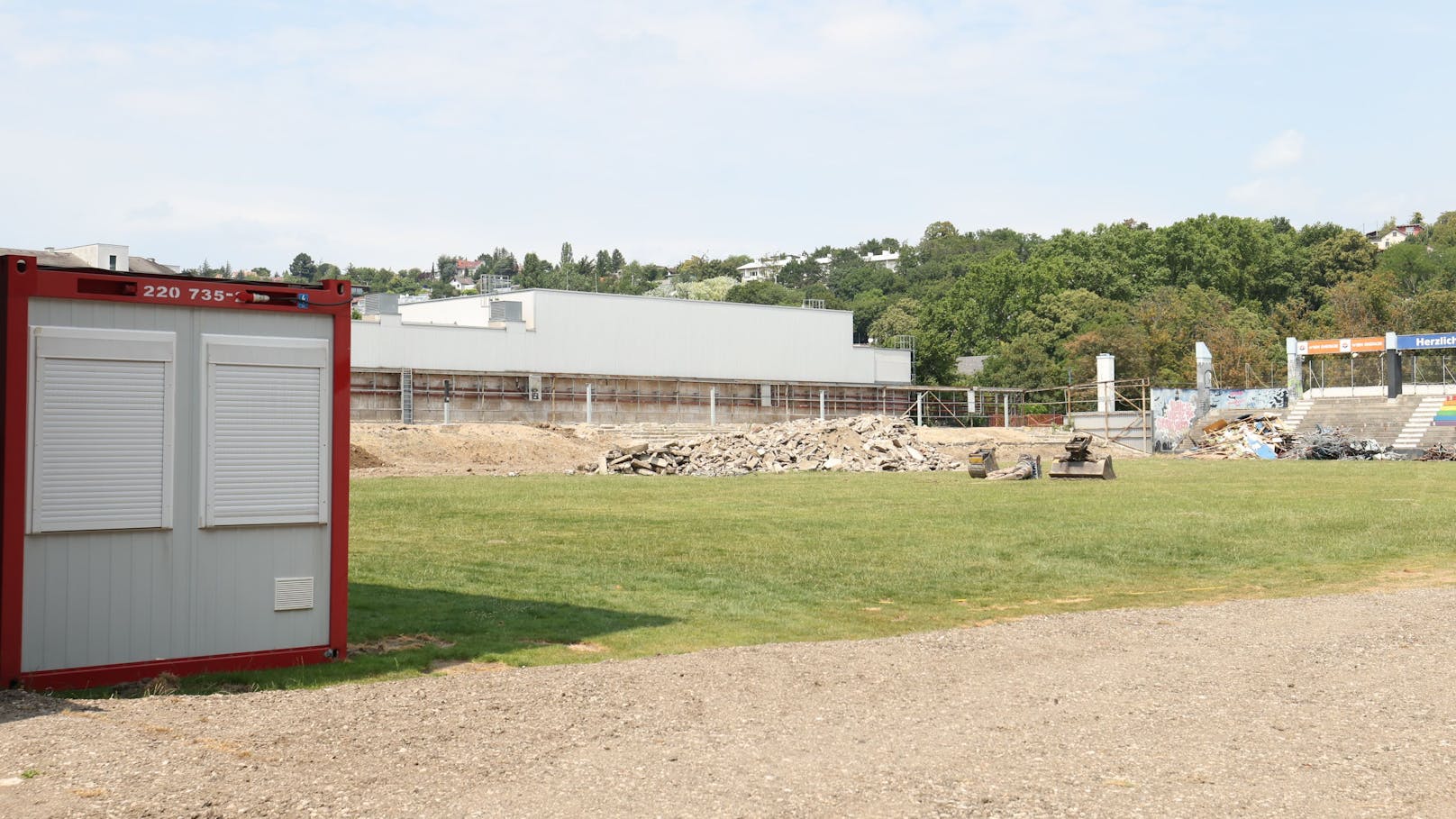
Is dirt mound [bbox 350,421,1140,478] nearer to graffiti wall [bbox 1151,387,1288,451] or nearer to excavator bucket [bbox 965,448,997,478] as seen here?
graffiti wall [bbox 1151,387,1288,451]

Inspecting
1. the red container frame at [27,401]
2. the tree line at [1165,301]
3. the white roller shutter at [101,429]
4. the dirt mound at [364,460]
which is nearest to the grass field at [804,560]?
the red container frame at [27,401]

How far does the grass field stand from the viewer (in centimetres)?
1448

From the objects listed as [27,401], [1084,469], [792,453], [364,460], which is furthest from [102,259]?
[364,460]

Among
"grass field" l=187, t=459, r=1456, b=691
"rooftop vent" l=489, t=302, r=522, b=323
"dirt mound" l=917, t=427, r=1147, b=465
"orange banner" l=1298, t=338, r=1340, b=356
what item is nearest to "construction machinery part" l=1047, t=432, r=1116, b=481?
"grass field" l=187, t=459, r=1456, b=691

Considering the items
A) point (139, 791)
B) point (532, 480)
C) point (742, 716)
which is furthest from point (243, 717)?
point (532, 480)

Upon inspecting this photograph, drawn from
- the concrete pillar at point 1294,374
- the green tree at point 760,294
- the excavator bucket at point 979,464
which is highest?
the green tree at point 760,294

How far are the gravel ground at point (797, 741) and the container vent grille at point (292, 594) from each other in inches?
55.0

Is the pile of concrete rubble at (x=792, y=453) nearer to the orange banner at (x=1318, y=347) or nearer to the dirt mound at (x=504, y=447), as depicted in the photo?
the dirt mound at (x=504, y=447)

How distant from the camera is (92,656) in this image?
1072 centimetres

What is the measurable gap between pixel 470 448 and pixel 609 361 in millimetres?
25513

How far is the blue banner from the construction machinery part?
4335 centimetres

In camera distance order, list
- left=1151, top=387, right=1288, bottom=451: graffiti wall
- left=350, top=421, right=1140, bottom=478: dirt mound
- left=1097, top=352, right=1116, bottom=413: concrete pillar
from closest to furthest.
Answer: left=350, top=421, right=1140, bottom=478: dirt mound < left=1151, top=387, right=1288, bottom=451: graffiti wall < left=1097, top=352, right=1116, bottom=413: concrete pillar

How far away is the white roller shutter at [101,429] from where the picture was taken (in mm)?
10586

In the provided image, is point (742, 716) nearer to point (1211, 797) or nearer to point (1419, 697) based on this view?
point (1211, 797)
